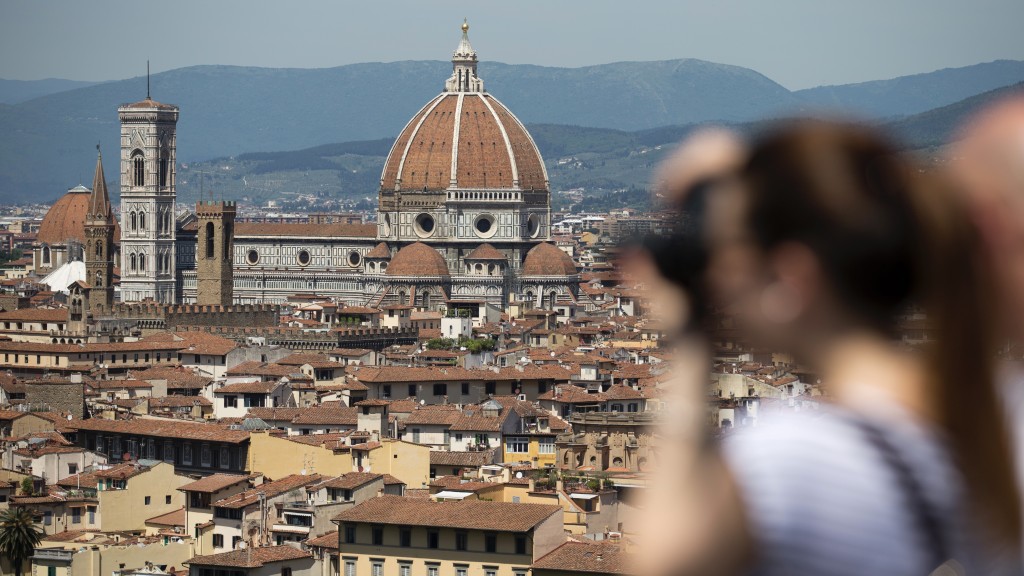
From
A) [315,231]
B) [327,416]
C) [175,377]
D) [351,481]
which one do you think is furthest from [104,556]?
[315,231]

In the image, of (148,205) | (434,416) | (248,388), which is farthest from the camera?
(148,205)

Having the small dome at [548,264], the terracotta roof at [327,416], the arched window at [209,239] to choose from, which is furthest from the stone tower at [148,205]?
the terracotta roof at [327,416]

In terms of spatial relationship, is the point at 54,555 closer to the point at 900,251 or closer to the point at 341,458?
the point at 341,458

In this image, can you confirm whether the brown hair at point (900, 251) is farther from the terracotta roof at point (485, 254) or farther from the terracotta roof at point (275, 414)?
the terracotta roof at point (485, 254)

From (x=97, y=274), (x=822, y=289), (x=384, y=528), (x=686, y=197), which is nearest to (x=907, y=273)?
(x=822, y=289)

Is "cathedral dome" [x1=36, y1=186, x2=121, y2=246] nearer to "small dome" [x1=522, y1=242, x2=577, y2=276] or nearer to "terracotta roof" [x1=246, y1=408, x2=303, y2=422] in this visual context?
"small dome" [x1=522, y1=242, x2=577, y2=276]
